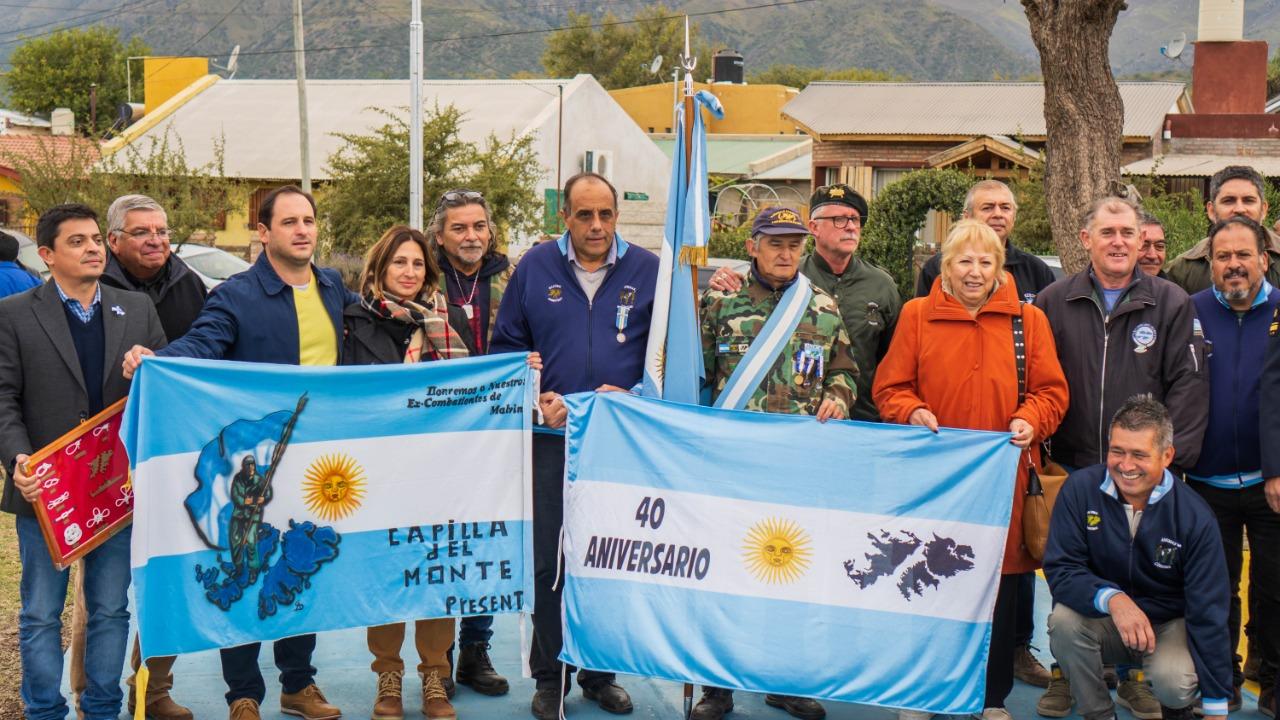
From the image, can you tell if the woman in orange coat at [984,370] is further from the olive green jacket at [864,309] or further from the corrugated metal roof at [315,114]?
the corrugated metal roof at [315,114]

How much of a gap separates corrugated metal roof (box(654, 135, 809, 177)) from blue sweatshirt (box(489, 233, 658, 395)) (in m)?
41.5

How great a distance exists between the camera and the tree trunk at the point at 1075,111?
9.70 metres

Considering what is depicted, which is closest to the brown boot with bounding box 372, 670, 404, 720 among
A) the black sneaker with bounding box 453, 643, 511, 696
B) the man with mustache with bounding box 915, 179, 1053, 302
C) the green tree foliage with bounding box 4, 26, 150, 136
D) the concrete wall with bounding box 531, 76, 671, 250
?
the black sneaker with bounding box 453, 643, 511, 696

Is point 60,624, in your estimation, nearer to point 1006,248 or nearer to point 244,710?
point 244,710

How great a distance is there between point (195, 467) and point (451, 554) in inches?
43.6

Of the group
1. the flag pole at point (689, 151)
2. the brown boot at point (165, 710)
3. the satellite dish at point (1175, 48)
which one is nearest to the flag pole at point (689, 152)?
the flag pole at point (689, 151)

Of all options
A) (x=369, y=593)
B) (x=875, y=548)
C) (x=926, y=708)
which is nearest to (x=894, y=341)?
(x=875, y=548)

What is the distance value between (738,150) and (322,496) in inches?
1801

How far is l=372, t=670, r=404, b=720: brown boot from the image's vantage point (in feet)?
18.4

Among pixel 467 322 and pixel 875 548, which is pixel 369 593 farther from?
pixel 875 548

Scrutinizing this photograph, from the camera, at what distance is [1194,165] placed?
2997cm

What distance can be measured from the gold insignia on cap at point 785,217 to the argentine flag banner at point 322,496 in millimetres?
1242

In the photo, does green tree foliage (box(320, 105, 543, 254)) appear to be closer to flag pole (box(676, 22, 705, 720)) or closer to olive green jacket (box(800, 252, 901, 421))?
olive green jacket (box(800, 252, 901, 421))

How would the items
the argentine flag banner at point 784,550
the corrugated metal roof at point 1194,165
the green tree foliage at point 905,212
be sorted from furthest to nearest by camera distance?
the corrugated metal roof at point 1194,165
the green tree foliage at point 905,212
the argentine flag banner at point 784,550
